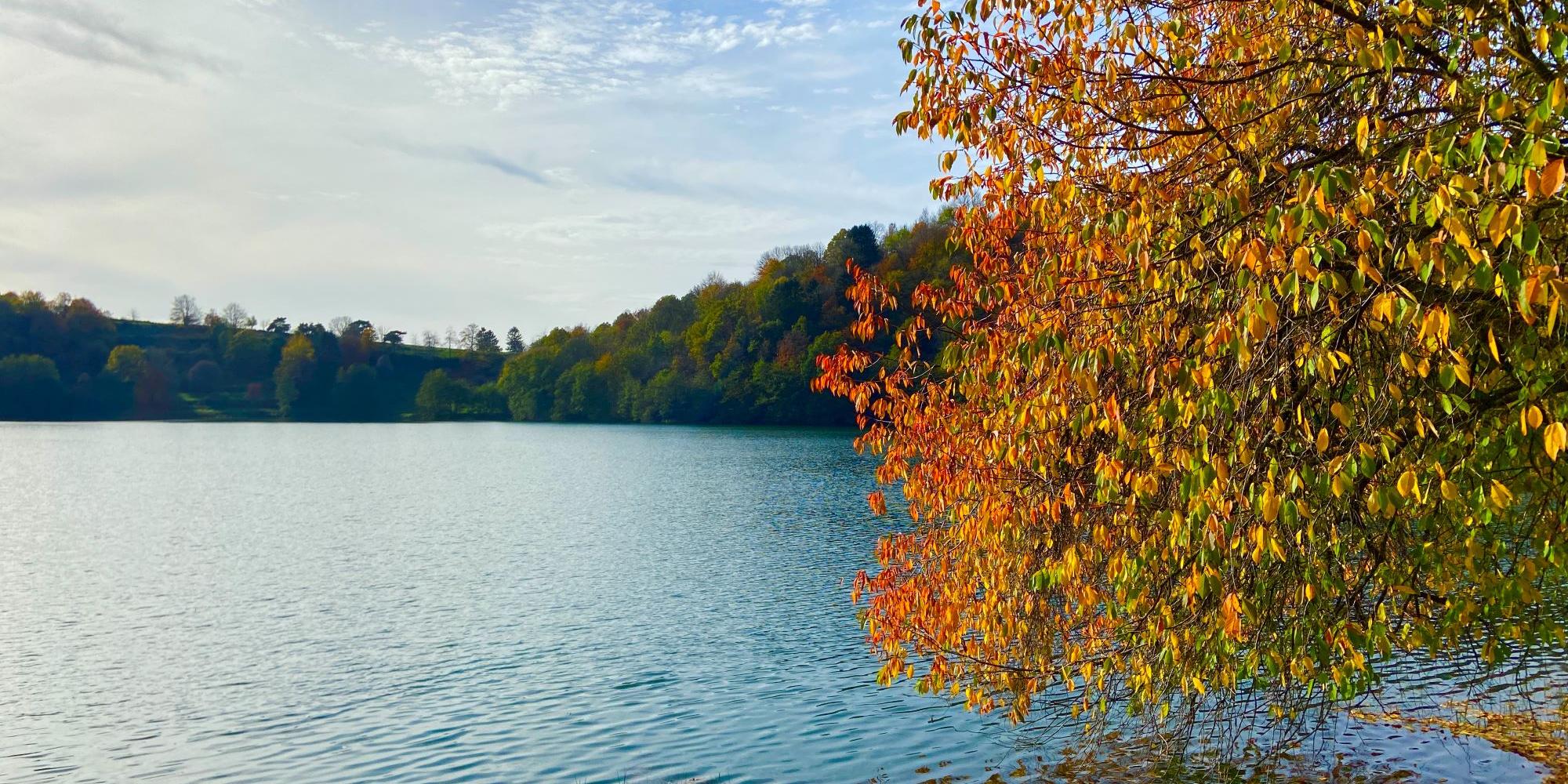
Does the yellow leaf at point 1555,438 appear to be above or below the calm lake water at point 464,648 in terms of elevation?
above

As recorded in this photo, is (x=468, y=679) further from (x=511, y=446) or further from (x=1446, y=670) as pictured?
(x=511, y=446)

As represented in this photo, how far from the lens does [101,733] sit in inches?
631

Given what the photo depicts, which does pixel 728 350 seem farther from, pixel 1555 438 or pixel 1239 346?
pixel 1555 438

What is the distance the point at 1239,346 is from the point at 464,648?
61.7 feet

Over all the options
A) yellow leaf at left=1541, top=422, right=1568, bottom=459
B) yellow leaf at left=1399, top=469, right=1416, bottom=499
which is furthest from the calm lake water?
yellow leaf at left=1541, top=422, right=1568, bottom=459

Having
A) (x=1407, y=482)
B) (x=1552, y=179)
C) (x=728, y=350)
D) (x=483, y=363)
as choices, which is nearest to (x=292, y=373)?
(x=483, y=363)

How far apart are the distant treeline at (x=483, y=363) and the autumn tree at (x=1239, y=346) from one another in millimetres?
101254

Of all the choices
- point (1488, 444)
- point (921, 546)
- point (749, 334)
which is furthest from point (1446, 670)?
point (749, 334)

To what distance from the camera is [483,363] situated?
188000 mm

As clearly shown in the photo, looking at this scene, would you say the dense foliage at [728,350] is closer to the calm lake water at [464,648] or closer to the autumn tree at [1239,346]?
the calm lake water at [464,648]

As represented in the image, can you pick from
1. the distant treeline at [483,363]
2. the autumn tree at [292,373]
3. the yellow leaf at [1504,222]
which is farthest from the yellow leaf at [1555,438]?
the autumn tree at [292,373]

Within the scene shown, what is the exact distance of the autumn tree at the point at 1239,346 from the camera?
18.7 ft

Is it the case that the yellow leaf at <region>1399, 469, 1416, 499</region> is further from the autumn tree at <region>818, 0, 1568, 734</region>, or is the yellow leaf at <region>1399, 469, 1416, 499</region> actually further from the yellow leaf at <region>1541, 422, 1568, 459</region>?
the yellow leaf at <region>1541, 422, 1568, 459</region>

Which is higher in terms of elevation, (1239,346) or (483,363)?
(483,363)
